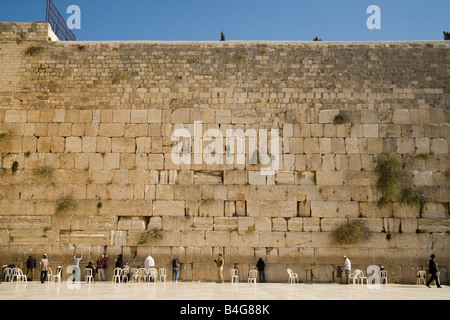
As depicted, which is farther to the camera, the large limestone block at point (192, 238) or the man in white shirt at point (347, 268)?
the large limestone block at point (192, 238)

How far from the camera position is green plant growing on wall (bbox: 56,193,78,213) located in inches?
452

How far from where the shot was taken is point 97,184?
1175cm

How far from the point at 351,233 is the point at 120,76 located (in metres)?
7.81

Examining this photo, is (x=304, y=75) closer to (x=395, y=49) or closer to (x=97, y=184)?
(x=395, y=49)

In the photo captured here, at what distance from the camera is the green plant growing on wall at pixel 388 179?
1154cm

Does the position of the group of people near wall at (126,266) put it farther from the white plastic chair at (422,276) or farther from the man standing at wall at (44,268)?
the white plastic chair at (422,276)

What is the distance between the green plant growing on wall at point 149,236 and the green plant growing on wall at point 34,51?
6.22m

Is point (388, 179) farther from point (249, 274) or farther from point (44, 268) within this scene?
point (44, 268)

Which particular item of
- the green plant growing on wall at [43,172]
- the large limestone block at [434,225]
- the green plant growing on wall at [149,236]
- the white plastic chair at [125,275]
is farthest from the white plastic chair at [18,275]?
the large limestone block at [434,225]

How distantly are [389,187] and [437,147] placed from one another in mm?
1959

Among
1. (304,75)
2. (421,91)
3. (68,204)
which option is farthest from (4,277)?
(421,91)

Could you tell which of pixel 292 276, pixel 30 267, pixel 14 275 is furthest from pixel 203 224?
pixel 14 275

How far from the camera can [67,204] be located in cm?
1148

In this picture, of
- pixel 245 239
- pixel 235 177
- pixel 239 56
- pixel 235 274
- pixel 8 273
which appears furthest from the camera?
pixel 239 56
